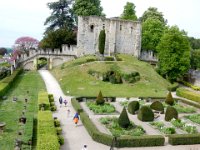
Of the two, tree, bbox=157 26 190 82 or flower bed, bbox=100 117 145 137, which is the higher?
tree, bbox=157 26 190 82

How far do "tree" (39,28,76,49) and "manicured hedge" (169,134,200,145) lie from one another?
5127 cm

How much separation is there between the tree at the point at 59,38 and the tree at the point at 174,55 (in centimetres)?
2271

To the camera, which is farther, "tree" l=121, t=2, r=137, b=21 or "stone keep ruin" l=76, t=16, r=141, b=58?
"tree" l=121, t=2, r=137, b=21

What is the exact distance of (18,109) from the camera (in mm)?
30953

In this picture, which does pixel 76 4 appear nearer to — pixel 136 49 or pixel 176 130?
pixel 136 49

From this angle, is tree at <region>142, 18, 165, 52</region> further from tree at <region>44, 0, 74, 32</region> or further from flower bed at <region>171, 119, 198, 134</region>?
flower bed at <region>171, 119, 198, 134</region>

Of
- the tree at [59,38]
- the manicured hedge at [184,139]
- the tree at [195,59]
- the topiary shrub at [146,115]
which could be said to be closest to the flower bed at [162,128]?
the topiary shrub at [146,115]

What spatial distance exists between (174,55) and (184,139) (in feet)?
114

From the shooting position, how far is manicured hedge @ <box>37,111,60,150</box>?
18.6 metres

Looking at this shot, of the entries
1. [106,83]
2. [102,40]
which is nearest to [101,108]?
[106,83]

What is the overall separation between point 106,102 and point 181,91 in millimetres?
12305

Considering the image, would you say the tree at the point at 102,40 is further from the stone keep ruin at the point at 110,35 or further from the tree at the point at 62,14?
the tree at the point at 62,14

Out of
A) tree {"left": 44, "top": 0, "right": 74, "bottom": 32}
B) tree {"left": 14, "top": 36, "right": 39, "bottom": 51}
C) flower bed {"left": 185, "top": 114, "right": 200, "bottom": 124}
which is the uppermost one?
tree {"left": 44, "top": 0, "right": 74, "bottom": 32}

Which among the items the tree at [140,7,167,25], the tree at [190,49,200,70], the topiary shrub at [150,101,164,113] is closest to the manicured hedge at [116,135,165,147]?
the topiary shrub at [150,101,164,113]
